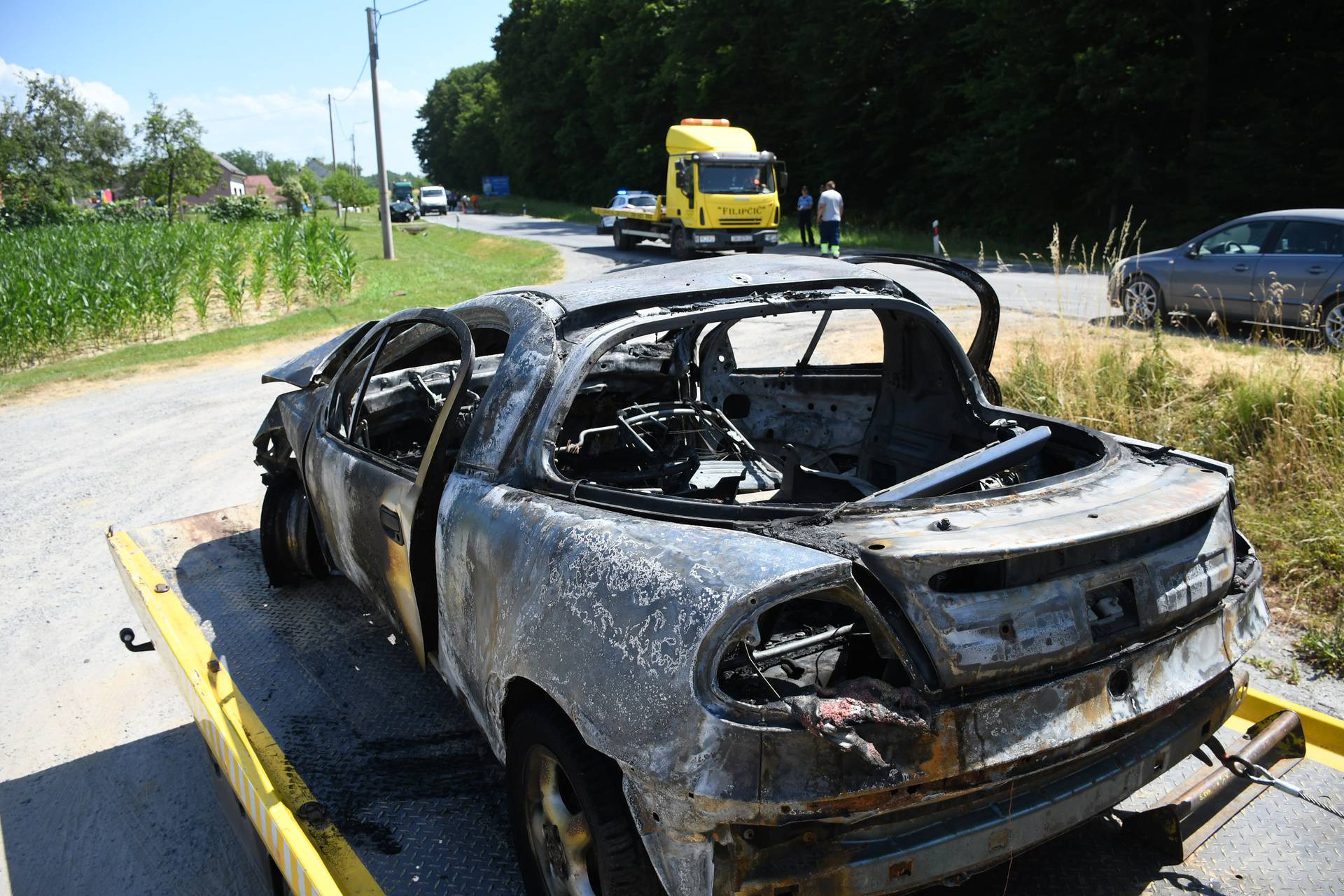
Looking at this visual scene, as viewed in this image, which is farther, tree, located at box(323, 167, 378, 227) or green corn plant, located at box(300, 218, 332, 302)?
tree, located at box(323, 167, 378, 227)

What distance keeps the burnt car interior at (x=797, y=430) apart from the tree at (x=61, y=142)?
244 ft

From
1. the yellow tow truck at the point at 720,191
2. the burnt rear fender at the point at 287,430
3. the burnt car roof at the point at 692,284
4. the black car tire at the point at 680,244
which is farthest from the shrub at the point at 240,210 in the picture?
the burnt car roof at the point at 692,284

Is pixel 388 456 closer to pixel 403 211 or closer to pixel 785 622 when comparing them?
pixel 785 622

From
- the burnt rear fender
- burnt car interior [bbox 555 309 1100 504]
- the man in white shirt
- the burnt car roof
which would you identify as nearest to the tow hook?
the burnt rear fender

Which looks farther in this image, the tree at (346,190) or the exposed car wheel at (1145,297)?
the tree at (346,190)

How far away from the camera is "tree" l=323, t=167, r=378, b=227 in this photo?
234 feet

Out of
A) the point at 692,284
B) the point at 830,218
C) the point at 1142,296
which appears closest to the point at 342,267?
the point at 830,218

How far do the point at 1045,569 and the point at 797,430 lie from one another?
2409 mm

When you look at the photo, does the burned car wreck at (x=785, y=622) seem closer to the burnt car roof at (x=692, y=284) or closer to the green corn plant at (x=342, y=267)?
the burnt car roof at (x=692, y=284)

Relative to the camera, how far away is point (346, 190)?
73.0 meters

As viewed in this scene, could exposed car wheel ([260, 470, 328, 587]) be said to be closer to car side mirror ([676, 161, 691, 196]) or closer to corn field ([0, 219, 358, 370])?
corn field ([0, 219, 358, 370])

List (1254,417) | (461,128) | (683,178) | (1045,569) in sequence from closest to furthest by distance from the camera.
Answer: (1045,569)
(1254,417)
(683,178)
(461,128)

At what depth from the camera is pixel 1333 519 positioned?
4.80 m

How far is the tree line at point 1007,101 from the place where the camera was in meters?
23.1
